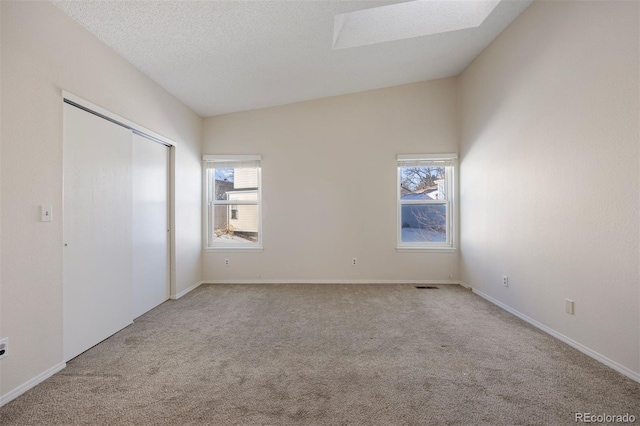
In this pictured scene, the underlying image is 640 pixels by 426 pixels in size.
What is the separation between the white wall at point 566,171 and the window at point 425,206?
799 mm

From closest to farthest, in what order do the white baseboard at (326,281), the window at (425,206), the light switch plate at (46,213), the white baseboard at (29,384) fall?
the white baseboard at (29,384) < the light switch plate at (46,213) < the white baseboard at (326,281) < the window at (425,206)

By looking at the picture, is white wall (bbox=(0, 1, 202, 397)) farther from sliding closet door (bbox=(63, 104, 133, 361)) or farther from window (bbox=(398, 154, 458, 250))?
window (bbox=(398, 154, 458, 250))

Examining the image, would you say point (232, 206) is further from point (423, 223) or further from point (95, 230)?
point (423, 223)

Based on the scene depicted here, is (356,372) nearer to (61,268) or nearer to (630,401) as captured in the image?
(630,401)

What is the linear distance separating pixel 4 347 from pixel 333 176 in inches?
151

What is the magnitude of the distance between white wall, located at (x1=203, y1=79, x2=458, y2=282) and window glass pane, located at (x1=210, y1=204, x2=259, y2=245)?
0.25 m

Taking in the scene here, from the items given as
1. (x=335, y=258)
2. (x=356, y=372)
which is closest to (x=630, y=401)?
(x=356, y=372)

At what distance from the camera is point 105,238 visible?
2635 mm

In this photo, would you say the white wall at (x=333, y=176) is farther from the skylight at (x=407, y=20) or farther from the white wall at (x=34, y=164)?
the white wall at (x=34, y=164)

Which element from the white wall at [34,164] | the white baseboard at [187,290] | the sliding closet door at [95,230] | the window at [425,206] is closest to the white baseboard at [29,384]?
the white wall at [34,164]

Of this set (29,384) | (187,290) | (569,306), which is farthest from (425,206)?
(29,384)

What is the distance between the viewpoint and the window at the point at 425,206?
4657 mm

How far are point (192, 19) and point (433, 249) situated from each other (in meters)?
4.20

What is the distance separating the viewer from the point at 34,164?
1.92m
